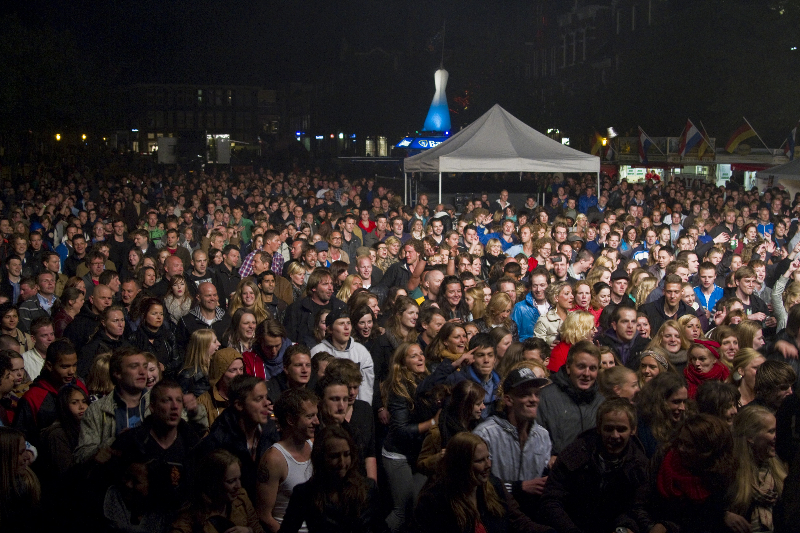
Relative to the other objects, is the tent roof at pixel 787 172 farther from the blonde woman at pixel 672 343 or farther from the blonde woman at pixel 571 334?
the blonde woman at pixel 571 334

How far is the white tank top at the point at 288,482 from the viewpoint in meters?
3.95

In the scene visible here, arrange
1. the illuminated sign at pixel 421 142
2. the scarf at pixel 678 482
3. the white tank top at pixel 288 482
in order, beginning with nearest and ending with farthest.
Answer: the scarf at pixel 678 482, the white tank top at pixel 288 482, the illuminated sign at pixel 421 142

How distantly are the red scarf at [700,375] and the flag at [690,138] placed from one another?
1794cm

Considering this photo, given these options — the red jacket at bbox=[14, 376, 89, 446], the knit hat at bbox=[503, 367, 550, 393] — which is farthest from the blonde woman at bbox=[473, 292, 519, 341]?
the red jacket at bbox=[14, 376, 89, 446]

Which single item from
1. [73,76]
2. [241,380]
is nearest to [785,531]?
[241,380]

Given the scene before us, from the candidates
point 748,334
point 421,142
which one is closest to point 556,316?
point 748,334

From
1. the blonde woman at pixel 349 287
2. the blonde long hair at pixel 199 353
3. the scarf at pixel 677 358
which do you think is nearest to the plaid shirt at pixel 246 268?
the blonde woman at pixel 349 287

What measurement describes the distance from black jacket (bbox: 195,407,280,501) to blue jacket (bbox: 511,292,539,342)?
3.56 meters

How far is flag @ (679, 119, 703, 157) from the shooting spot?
71.9 ft

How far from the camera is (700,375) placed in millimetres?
5449

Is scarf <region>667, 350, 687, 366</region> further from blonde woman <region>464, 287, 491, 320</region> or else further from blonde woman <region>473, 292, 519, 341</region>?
blonde woman <region>464, 287, 491, 320</region>

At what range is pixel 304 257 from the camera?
914 cm

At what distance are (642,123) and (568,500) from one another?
125ft

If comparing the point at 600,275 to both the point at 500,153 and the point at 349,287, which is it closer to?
the point at 349,287
